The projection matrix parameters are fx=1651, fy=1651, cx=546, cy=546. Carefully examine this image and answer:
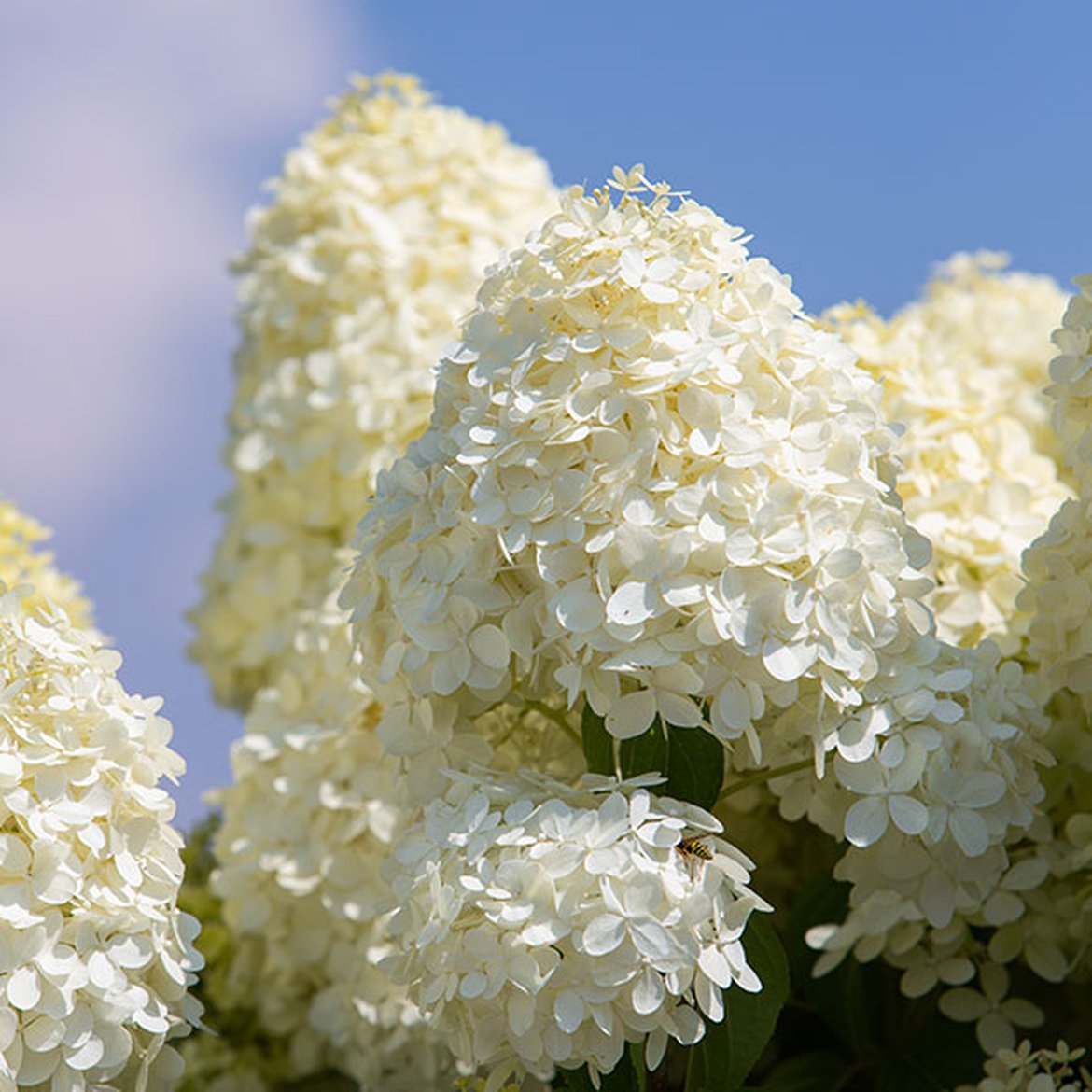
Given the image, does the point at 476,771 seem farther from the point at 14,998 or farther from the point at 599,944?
the point at 14,998

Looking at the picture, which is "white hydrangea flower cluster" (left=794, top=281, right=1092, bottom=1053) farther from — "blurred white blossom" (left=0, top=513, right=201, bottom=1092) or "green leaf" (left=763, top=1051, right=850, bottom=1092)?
"blurred white blossom" (left=0, top=513, right=201, bottom=1092)

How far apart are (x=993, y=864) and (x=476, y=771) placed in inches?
16.1

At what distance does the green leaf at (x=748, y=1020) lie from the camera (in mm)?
1188

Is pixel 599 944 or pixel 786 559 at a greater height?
pixel 786 559

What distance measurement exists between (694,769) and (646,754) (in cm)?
4

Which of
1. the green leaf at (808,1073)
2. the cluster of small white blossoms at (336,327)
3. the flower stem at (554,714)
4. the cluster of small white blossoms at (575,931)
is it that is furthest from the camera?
the cluster of small white blossoms at (336,327)

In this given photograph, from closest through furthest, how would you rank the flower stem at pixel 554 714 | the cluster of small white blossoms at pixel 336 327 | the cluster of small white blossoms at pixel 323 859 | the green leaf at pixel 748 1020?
the green leaf at pixel 748 1020 → the flower stem at pixel 554 714 → the cluster of small white blossoms at pixel 323 859 → the cluster of small white blossoms at pixel 336 327

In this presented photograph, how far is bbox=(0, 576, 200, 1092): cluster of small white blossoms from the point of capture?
3.60 ft

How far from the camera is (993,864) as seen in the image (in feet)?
4.20

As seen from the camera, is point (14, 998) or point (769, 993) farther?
point (769, 993)

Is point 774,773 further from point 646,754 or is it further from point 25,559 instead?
point 25,559

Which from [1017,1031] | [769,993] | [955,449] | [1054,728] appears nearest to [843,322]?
[955,449]

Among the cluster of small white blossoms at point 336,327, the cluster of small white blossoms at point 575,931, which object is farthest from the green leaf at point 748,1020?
Answer: the cluster of small white blossoms at point 336,327

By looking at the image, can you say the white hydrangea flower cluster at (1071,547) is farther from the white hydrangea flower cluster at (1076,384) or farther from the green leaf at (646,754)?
the green leaf at (646,754)
